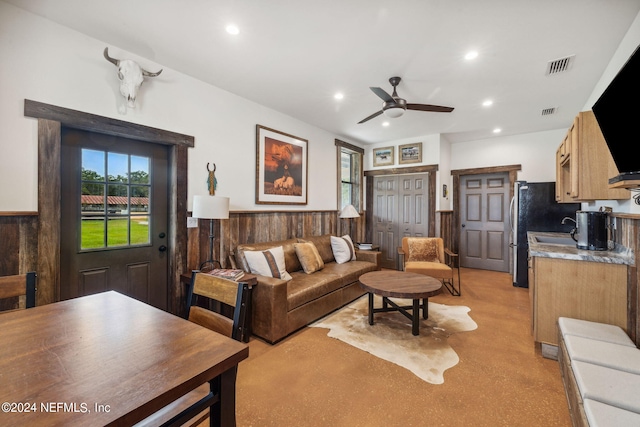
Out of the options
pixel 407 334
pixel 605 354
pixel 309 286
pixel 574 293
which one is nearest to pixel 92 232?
pixel 309 286

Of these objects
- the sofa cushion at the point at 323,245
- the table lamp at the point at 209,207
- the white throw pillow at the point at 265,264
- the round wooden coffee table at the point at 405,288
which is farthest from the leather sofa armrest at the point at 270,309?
the sofa cushion at the point at 323,245

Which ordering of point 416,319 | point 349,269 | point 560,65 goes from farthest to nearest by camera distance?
point 349,269
point 416,319
point 560,65

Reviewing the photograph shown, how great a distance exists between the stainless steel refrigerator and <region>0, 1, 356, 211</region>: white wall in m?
4.22

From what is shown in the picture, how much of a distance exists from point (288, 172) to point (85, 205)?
7.94ft

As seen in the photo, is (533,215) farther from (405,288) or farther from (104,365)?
(104,365)

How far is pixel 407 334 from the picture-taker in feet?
9.02

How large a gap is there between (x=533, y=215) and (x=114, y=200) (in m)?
5.68

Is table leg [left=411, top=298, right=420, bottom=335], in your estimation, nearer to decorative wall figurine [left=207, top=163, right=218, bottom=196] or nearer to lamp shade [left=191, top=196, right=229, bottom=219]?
lamp shade [left=191, top=196, right=229, bottom=219]

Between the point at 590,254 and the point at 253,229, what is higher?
the point at 253,229

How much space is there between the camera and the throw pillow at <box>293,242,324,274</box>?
3559mm

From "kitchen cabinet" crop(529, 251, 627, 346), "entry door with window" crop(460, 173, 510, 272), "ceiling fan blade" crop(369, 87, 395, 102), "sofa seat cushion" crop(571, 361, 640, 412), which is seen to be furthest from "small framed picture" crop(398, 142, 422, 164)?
"sofa seat cushion" crop(571, 361, 640, 412)

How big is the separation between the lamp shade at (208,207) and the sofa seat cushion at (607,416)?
110 inches

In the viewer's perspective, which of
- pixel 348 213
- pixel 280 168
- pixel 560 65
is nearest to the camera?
pixel 560 65

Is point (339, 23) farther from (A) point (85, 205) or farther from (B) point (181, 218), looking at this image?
(A) point (85, 205)
